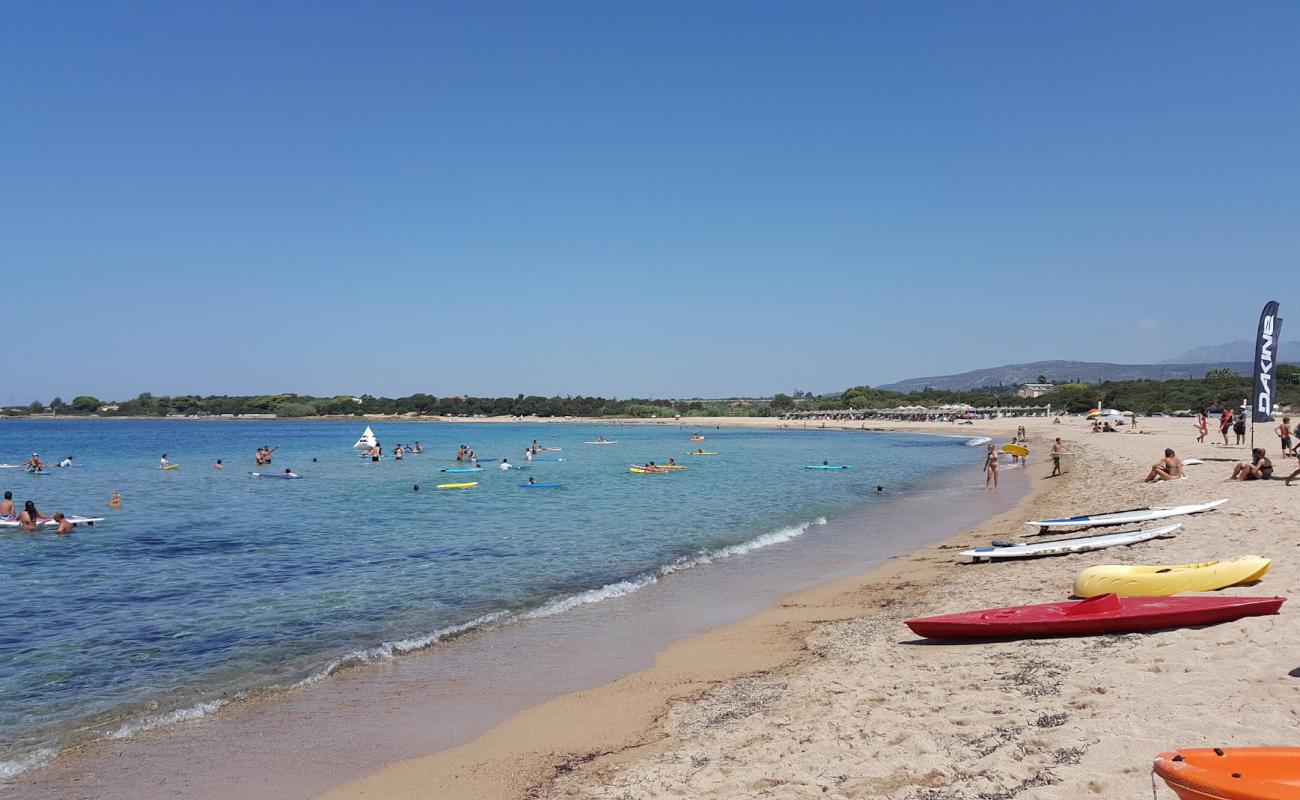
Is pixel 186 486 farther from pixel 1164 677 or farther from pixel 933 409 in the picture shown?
pixel 933 409

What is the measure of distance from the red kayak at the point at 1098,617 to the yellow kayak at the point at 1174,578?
0.68 meters

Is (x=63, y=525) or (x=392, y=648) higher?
(x=63, y=525)

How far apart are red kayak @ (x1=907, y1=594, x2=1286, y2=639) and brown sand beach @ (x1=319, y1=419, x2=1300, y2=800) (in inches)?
7.1

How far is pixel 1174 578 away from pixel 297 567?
A: 13.9m

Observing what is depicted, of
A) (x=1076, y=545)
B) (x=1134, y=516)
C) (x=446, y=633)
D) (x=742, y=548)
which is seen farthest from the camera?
(x=742, y=548)

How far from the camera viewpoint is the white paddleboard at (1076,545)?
12.3 m

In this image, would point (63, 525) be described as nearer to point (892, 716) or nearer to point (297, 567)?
point (297, 567)

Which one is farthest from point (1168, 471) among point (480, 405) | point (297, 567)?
point (480, 405)

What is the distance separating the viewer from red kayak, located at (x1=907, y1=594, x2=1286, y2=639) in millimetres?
6977

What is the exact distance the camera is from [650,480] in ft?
112

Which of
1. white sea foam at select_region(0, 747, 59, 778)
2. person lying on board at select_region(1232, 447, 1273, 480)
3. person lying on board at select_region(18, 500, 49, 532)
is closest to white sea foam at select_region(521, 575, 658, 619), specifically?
white sea foam at select_region(0, 747, 59, 778)

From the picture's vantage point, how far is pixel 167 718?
7.42 meters

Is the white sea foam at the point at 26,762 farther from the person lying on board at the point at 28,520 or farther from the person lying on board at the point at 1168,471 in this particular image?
the person lying on board at the point at 1168,471

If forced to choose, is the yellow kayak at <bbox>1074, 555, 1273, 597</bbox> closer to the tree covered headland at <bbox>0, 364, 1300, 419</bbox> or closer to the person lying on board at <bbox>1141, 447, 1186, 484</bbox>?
the person lying on board at <bbox>1141, 447, 1186, 484</bbox>
